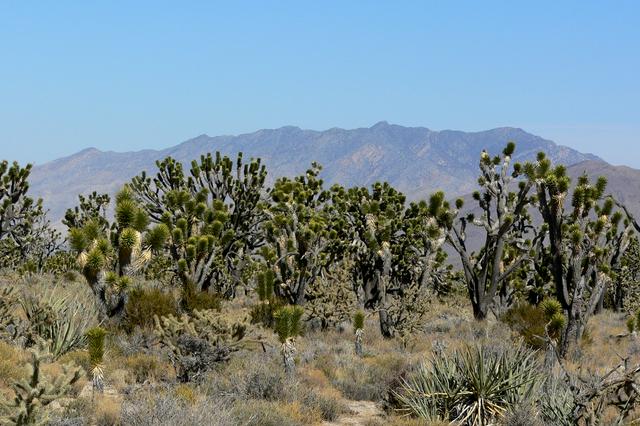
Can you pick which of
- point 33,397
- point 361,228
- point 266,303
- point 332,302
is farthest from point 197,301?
point 33,397

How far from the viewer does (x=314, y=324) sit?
63.8ft

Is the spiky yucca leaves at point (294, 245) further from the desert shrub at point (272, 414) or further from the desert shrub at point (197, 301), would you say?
the desert shrub at point (272, 414)

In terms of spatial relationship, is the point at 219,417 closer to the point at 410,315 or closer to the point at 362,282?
the point at 410,315

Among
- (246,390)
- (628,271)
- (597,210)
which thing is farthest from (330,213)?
(628,271)

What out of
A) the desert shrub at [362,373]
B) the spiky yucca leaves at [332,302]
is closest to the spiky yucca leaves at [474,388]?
the desert shrub at [362,373]

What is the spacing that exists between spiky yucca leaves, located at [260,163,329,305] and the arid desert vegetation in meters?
0.06

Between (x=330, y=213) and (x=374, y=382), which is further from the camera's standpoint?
(x=330, y=213)

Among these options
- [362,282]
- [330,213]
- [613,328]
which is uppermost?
[330,213]

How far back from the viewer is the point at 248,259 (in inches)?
928

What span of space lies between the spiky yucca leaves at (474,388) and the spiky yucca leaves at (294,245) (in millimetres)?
8798

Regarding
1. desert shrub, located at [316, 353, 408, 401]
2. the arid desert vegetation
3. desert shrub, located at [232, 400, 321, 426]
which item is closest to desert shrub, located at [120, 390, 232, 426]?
the arid desert vegetation

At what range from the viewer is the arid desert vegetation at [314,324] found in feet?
30.1

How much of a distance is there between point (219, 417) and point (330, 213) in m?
15.2

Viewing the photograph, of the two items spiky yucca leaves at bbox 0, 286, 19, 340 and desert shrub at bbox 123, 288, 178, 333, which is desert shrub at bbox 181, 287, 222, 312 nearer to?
desert shrub at bbox 123, 288, 178, 333
